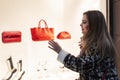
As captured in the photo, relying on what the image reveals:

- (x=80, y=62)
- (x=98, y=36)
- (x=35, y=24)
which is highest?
(x=35, y=24)

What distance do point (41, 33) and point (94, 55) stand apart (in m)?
1.10

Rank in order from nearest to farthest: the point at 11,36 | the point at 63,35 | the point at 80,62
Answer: the point at 80,62 → the point at 11,36 → the point at 63,35

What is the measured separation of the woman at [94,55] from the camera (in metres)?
1.42

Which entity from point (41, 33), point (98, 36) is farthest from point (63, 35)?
point (98, 36)

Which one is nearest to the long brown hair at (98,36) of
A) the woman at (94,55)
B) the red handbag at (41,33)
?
the woman at (94,55)

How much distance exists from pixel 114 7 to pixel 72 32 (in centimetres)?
67

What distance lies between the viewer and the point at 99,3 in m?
2.77

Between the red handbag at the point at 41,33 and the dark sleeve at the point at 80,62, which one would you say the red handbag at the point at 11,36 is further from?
the dark sleeve at the point at 80,62

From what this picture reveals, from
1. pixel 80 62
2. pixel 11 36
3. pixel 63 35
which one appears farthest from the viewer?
pixel 63 35

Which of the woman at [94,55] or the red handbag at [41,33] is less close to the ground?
the red handbag at [41,33]

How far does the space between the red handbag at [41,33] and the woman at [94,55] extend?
95 cm

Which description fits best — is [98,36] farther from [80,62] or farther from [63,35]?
[63,35]

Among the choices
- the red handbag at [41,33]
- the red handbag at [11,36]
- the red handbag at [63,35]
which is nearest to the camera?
the red handbag at [11,36]

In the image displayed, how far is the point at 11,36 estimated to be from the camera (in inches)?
90.9
